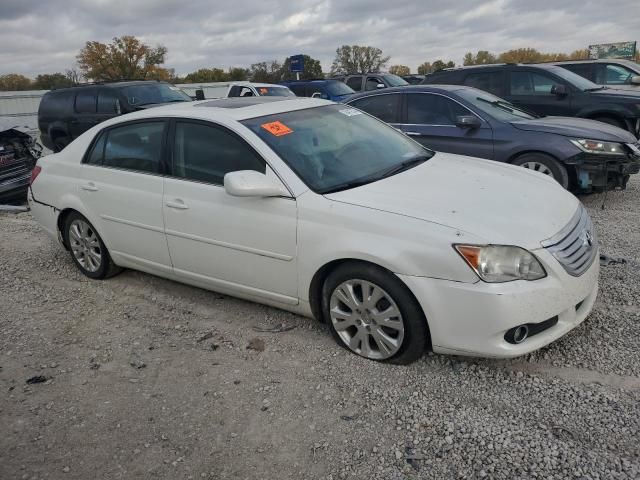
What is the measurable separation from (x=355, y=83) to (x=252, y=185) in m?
16.1

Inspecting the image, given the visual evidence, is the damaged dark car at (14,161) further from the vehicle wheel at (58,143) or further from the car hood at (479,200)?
the car hood at (479,200)

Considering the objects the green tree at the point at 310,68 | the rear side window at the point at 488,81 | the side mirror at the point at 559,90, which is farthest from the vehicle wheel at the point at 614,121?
the green tree at the point at 310,68

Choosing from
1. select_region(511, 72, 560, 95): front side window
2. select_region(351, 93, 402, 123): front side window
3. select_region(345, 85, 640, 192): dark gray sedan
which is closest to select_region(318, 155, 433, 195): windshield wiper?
select_region(345, 85, 640, 192): dark gray sedan

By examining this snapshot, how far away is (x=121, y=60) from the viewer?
5812 centimetres

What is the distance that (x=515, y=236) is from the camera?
9.56ft

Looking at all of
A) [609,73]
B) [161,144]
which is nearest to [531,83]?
[609,73]

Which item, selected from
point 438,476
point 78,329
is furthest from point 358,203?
point 78,329

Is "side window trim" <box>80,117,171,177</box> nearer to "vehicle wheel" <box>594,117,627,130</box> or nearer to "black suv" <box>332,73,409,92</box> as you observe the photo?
"vehicle wheel" <box>594,117,627,130</box>

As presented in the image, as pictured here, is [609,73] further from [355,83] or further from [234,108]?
[234,108]

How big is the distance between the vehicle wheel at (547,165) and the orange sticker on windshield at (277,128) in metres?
3.82

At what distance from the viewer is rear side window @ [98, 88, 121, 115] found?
1065 cm

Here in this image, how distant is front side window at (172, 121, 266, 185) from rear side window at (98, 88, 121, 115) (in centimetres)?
741

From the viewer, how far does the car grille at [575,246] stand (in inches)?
118

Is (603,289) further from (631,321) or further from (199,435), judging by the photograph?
(199,435)
